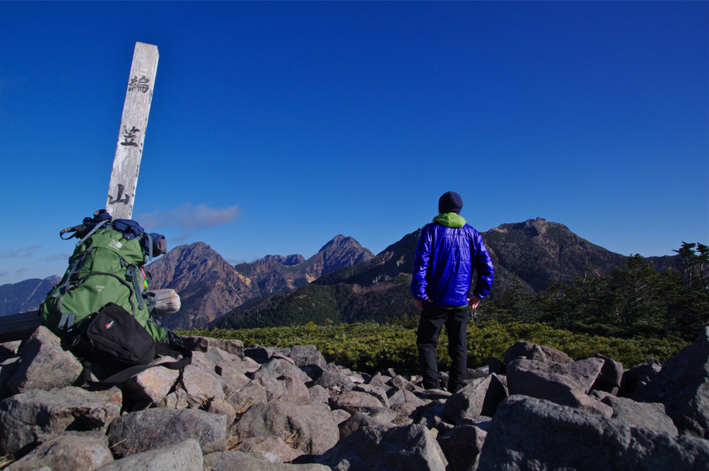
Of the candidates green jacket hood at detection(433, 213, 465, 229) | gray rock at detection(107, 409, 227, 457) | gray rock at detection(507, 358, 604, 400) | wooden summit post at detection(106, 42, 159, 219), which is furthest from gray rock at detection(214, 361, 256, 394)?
green jacket hood at detection(433, 213, 465, 229)

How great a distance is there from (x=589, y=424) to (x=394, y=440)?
60.9 inches

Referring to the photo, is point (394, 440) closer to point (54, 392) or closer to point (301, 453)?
point (301, 453)

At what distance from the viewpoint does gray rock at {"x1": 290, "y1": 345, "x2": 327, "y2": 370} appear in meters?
7.67

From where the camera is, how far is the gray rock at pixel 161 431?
3.21 meters

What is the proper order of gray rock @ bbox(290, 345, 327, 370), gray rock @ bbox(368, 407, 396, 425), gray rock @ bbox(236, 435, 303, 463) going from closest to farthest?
gray rock @ bbox(236, 435, 303, 463), gray rock @ bbox(368, 407, 396, 425), gray rock @ bbox(290, 345, 327, 370)

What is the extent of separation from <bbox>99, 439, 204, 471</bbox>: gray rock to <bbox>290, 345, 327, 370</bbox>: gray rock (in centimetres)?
493

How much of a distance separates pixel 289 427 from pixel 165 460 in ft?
4.68

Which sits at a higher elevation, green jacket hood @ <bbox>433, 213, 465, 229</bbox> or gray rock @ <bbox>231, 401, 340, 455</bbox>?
green jacket hood @ <bbox>433, 213, 465, 229</bbox>

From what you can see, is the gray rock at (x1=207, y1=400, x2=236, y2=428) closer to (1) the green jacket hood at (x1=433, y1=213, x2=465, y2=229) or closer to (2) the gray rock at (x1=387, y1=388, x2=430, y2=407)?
(2) the gray rock at (x1=387, y1=388, x2=430, y2=407)

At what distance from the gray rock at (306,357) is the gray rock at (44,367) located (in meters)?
4.32

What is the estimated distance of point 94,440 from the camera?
3.03m

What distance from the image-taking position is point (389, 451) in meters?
2.91

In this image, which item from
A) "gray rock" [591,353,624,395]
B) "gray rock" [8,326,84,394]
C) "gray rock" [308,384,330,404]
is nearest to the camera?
"gray rock" [8,326,84,394]

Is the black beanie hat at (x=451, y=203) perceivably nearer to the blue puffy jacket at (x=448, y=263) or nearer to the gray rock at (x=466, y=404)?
the blue puffy jacket at (x=448, y=263)
